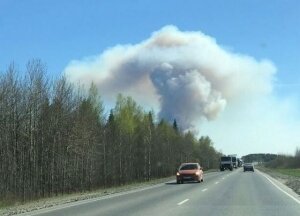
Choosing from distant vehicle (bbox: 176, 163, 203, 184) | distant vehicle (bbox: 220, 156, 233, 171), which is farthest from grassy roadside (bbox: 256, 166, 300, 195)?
distant vehicle (bbox: 220, 156, 233, 171)

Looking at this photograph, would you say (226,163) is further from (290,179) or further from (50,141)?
(50,141)

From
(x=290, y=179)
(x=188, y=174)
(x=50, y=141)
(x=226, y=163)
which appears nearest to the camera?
(x=50, y=141)

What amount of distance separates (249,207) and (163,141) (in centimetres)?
6945

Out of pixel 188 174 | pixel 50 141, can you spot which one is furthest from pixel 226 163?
pixel 50 141

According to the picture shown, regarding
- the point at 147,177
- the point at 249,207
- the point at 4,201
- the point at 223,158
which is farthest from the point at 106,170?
the point at 223,158

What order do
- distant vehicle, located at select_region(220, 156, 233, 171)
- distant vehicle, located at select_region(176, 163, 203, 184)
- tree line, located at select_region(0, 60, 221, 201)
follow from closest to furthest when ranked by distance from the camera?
1. tree line, located at select_region(0, 60, 221, 201)
2. distant vehicle, located at select_region(176, 163, 203, 184)
3. distant vehicle, located at select_region(220, 156, 233, 171)

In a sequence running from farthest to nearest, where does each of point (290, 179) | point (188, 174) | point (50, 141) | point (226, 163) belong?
1. point (226, 163)
2. point (290, 179)
3. point (188, 174)
4. point (50, 141)

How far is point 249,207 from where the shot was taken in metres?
19.7

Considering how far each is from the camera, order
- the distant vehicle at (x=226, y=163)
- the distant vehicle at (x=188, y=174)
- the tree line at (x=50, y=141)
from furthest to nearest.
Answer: the distant vehicle at (x=226, y=163)
the distant vehicle at (x=188, y=174)
the tree line at (x=50, y=141)

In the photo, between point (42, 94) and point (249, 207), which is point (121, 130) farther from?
point (249, 207)

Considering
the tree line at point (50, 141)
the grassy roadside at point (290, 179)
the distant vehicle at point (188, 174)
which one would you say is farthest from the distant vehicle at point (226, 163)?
the distant vehicle at point (188, 174)

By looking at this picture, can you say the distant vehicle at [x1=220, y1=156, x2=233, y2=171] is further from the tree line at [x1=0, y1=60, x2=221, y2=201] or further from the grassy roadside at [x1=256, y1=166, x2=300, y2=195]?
the tree line at [x1=0, y1=60, x2=221, y2=201]

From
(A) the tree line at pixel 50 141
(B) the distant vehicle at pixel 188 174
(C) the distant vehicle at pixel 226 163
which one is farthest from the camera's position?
(C) the distant vehicle at pixel 226 163

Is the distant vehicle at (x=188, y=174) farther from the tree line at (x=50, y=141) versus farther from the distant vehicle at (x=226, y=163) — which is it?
the distant vehicle at (x=226, y=163)
